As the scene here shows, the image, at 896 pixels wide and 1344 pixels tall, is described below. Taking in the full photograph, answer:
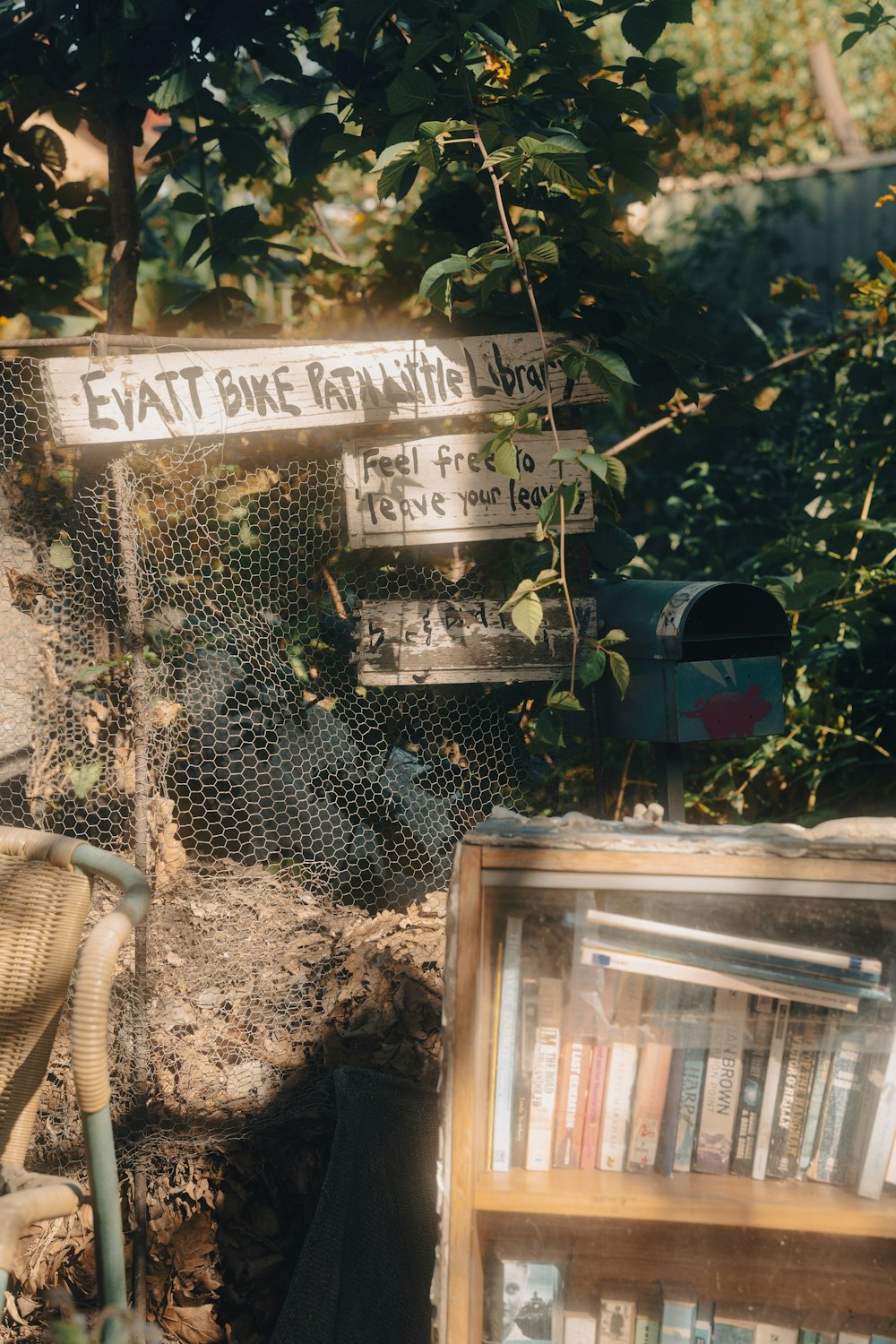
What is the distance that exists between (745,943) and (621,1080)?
10.1 inches

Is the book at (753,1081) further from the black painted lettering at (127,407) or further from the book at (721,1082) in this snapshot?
the black painted lettering at (127,407)

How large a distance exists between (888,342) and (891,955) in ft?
8.33

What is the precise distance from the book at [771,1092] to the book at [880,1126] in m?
0.12

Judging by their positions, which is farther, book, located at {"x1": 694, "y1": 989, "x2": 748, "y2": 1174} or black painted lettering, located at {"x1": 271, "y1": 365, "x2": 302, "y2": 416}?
black painted lettering, located at {"x1": 271, "y1": 365, "x2": 302, "y2": 416}

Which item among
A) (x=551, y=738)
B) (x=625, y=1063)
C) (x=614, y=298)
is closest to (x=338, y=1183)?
(x=625, y=1063)

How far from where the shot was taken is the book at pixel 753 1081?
1.43m

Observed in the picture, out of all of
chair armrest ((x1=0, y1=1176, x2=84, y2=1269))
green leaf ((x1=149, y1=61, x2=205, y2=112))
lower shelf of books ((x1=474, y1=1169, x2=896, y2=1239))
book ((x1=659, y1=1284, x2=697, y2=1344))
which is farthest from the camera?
green leaf ((x1=149, y1=61, x2=205, y2=112))

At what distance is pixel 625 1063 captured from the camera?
145cm

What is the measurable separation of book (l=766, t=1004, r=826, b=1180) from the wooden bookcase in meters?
0.03

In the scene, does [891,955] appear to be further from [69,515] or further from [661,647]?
[69,515]

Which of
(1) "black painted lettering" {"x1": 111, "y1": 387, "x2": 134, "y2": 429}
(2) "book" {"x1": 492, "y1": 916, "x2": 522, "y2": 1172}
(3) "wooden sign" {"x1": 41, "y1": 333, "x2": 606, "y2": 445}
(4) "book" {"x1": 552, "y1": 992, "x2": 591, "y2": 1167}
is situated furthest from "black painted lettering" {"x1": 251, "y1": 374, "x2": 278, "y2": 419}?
(4) "book" {"x1": 552, "y1": 992, "x2": 591, "y2": 1167}

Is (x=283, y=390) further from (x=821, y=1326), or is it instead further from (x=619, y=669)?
(x=821, y=1326)

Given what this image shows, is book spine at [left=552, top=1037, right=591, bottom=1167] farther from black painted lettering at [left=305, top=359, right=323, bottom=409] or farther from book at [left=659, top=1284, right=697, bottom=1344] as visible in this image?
black painted lettering at [left=305, top=359, right=323, bottom=409]

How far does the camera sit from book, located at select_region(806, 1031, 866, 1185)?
1412 mm
